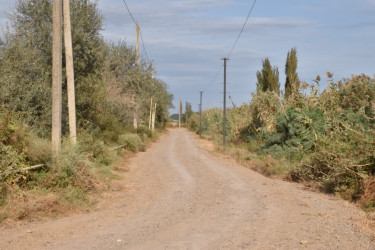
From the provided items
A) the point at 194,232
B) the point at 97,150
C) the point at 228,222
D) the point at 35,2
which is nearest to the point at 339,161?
the point at 228,222

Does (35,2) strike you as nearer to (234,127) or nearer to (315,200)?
(315,200)

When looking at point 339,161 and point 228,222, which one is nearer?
point 228,222

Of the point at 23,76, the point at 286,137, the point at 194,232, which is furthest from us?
the point at 286,137

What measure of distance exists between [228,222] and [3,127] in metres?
5.65

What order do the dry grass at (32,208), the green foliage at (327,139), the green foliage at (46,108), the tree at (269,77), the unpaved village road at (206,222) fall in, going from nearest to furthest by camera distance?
the unpaved village road at (206,222) → the dry grass at (32,208) → the green foliage at (46,108) → the green foliage at (327,139) → the tree at (269,77)

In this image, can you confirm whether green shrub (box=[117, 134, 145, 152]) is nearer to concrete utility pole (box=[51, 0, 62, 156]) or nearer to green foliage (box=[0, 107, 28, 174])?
concrete utility pole (box=[51, 0, 62, 156])

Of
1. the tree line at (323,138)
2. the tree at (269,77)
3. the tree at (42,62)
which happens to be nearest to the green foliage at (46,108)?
the tree at (42,62)

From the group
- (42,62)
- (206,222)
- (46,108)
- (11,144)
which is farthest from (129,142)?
(206,222)

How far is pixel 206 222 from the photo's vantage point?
883 cm

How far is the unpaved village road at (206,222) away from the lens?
7195 millimetres

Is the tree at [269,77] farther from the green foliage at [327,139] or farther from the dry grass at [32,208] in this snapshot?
the dry grass at [32,208]

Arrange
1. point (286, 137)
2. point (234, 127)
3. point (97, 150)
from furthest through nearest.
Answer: point (234, 127) → point (286, 137) → point (97, 150)

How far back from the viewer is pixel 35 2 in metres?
20.7

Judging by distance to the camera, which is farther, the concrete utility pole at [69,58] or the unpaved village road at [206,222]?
the concrete utility pole at [69,58]
